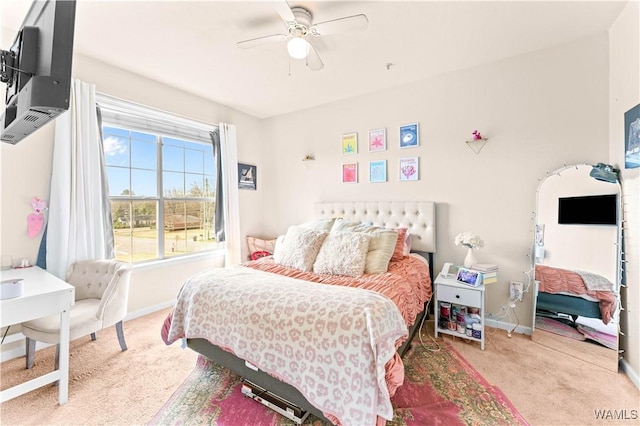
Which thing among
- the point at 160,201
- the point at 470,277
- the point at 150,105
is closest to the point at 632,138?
the point at 470,277

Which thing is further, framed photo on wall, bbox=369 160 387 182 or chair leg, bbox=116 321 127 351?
framed photo on wall, bbox=369 160 387 182

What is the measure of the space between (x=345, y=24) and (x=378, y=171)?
73.5 inches

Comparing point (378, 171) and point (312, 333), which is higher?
point (378, 171)

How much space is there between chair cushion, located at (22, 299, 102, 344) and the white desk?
0.19m

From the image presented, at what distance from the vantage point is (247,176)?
4.23 m

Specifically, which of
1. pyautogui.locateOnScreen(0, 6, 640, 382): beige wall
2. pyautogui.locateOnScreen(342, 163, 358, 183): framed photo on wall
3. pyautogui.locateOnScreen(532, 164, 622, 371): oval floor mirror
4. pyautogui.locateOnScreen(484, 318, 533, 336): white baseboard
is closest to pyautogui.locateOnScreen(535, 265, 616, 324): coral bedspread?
pyautogui.locateOnScreen(532, 164, 622, 371): oval floor mirror

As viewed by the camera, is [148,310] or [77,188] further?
[148,310]

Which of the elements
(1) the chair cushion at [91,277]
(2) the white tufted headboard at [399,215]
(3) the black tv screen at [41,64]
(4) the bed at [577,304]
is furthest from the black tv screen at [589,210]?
(1) the chair cushion at [91,277]

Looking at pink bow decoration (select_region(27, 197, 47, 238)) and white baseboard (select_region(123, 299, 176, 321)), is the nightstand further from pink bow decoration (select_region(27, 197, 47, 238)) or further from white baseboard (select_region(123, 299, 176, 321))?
pink bow decoration (select_region(27, 197, 47, 238))

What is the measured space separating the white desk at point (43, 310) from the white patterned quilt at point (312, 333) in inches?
28.1

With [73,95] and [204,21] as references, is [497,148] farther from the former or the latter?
[73,95]

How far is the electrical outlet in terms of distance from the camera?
8.55 ft

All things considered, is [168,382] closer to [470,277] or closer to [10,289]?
[10,289]

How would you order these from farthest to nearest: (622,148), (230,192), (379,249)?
1. (230,192)
2. (379,249)
3. (622,148)
